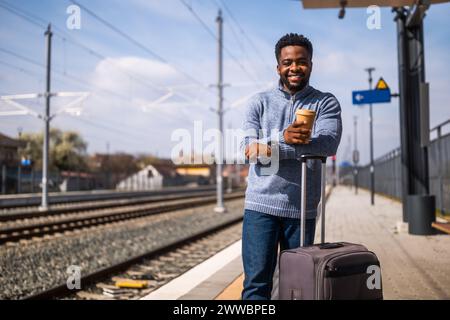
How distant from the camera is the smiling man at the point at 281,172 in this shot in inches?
98.9

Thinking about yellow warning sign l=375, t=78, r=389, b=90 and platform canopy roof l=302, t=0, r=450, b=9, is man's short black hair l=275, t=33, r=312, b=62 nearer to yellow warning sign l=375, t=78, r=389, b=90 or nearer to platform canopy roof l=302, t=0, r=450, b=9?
platform canopy roof l=302, t=0, r=450, b=9

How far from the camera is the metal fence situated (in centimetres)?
446

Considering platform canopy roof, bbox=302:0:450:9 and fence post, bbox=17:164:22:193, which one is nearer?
platform canopy roof, bbox=302:0:450:9

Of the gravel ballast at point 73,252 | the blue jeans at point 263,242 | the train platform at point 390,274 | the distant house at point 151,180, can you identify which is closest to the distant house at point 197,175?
the distant house at point 151,180

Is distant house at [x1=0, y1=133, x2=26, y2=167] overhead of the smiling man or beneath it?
overhead

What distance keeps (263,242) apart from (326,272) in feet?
1.47

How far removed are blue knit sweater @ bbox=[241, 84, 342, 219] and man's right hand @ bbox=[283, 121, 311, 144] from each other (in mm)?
82

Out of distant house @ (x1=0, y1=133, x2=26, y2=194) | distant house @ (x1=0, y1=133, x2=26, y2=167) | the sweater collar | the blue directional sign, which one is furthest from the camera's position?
distant house @ (x1=0, y1=133, x2=26, y2=194)

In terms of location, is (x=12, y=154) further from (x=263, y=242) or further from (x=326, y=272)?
(x=326, y=272)

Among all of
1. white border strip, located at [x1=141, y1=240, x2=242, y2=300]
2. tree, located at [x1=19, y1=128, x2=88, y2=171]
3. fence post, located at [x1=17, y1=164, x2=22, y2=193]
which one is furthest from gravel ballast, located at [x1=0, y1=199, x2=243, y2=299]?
tree, located at [x1=19, y1=128, x2=88, y2=171]

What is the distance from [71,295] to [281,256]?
15.2 ft

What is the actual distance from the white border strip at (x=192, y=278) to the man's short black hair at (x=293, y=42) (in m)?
3.44

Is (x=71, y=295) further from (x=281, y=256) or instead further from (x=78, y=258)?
(x=281, y=256)

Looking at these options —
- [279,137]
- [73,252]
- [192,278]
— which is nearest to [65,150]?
[73,252]
